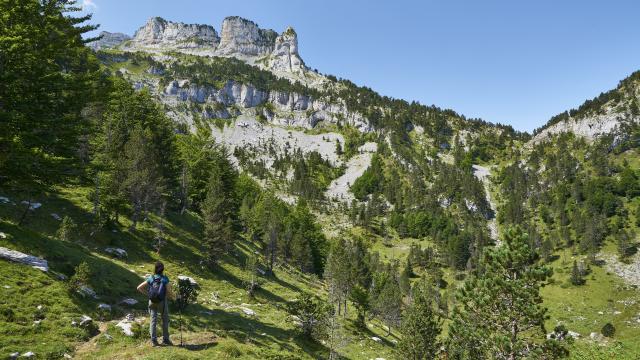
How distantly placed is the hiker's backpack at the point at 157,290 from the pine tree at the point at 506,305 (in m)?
18.5

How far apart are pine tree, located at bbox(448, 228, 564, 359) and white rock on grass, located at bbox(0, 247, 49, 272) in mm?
25350

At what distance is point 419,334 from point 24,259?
107 ft

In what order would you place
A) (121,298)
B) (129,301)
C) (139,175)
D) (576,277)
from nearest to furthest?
(129,301) < (121,298) < (139,175) < (576,277)

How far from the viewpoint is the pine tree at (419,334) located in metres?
35.4

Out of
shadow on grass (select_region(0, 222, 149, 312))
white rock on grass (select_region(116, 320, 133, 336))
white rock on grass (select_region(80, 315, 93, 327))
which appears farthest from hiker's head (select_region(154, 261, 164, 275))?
shadow on grass (select_region(0, 222, 149, 312))

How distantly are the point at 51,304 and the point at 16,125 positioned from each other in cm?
992

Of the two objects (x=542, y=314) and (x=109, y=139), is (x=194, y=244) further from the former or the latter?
(x=542, y=314)

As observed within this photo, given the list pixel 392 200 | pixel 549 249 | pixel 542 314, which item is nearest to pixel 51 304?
pixel 542 314

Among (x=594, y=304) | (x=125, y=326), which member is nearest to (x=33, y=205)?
(x=125, y=326)

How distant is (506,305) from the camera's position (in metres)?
22.6

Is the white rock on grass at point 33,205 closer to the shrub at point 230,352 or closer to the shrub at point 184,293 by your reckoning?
the shrub at point 184,293

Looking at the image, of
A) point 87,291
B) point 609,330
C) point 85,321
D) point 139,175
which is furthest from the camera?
point 609,330

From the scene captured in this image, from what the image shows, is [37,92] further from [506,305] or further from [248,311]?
[506,305]

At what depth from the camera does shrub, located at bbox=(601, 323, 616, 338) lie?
83.5 metres
